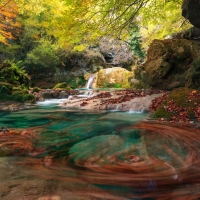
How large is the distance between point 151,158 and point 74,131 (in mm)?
2207

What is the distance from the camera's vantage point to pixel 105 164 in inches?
95.4

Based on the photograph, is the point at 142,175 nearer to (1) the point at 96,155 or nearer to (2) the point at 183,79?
(1) the point at 96,155

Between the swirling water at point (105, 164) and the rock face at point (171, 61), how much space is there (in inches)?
245

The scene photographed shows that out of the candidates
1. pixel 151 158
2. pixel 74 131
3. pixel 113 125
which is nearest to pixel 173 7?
pixel 113 125

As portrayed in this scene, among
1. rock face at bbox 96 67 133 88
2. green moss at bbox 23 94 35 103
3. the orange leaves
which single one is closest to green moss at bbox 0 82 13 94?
green moss at bbox 23 94 35 103

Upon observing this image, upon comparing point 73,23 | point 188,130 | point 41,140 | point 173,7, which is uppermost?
point 173,7

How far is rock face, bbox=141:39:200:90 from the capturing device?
9438 millimetres

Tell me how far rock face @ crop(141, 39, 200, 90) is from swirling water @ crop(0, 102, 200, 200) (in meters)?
6.21

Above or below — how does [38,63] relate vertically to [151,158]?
above

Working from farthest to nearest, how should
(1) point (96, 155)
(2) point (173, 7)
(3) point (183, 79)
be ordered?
(3) point (183, 79) → (2) point (173, 7) → (1) point (96, 155)

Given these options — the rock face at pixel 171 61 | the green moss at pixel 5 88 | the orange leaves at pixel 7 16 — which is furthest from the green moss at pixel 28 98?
the rock face at pixel 171 61

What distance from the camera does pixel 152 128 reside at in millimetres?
4180

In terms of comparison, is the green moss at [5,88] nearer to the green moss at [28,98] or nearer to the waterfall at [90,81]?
the green moss at [28,98]

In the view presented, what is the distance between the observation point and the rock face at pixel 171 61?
9.44 m
